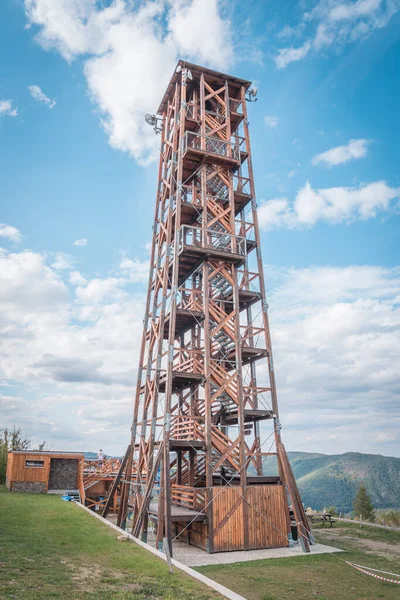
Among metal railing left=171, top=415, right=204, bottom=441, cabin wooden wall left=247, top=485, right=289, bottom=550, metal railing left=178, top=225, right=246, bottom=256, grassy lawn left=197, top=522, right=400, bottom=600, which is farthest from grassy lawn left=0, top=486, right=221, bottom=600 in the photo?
metal railing left=178, top=225, right=246, bottom=256

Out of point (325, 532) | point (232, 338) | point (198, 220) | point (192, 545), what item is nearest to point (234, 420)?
point (232, 338)

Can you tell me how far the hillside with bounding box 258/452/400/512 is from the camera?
13250 cm

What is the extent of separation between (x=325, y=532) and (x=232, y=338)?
10746 millimetres

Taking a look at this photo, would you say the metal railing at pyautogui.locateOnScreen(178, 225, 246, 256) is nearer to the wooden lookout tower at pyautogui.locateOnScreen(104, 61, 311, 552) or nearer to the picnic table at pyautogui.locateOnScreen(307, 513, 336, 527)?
the wooden lookout tower at pyautogui.locateOnScreen(104, 61, 311, 552)

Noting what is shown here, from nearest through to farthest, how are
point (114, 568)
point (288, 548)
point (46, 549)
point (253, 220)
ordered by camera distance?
point (114, 568) → point (46, 549) → point (288, 548) → point (253, 220)

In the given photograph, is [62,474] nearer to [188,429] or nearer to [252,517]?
[188,429]

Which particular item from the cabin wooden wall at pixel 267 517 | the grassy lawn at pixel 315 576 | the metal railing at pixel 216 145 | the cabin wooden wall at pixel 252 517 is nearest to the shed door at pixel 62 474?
the cabin wooden wall at pixel 252 517

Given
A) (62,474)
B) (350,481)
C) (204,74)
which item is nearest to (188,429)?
(62,474)

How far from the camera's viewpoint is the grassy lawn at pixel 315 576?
33.8ft

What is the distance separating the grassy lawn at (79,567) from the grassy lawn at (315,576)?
2447 mm

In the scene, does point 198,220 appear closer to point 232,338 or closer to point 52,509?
point 232,338

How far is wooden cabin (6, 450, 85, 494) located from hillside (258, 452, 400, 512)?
358 feet

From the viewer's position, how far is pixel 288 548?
648 inches

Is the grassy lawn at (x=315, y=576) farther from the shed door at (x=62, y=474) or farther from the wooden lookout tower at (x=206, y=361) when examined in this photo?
the shed door at (x=62, y=474)
